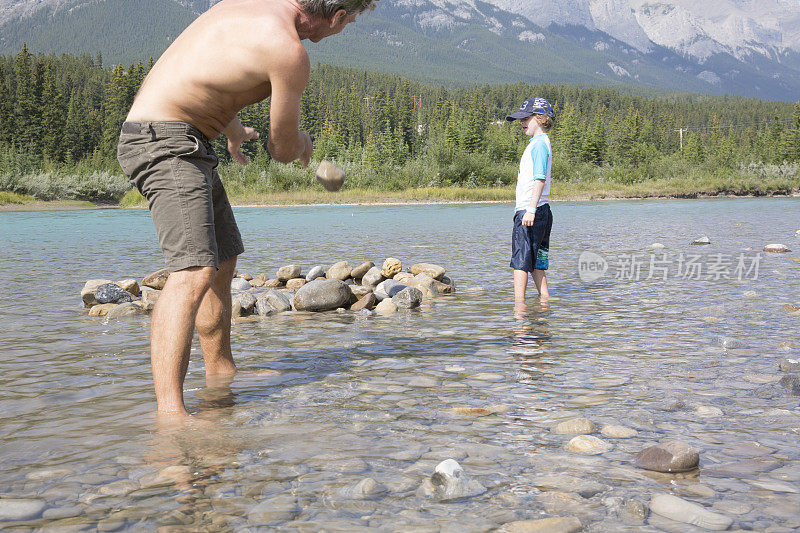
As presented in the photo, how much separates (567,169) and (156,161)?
245ft

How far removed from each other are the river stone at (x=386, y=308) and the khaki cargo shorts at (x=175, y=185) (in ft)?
13.1

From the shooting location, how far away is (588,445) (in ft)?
10.2

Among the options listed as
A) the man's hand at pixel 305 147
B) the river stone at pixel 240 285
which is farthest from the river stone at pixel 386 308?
the man's hand at pixel 305 147

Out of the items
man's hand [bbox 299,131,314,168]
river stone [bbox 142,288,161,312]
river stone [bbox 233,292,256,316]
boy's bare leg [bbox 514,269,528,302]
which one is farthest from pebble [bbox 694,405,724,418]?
river stone [bbox 142,288,161,312]

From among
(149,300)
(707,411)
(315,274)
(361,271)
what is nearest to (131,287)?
(149,300)

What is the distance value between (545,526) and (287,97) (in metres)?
2.24

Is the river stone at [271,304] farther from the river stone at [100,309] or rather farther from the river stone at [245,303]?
the river stone at [100,309]

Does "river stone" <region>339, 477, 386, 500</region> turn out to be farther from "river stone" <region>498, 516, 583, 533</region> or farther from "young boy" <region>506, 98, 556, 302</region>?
"young boy" <region>506, 98, 556, 302</region>

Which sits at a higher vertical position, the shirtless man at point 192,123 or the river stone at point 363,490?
the shirtless man at point 192,123

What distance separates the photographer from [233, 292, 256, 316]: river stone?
739cm

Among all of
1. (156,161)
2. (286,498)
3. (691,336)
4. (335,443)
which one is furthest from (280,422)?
(691,336)

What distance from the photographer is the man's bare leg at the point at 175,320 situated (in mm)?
3531

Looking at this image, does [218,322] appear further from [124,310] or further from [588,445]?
[124,310]

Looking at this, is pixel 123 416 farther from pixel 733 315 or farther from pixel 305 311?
pixel 733 315
